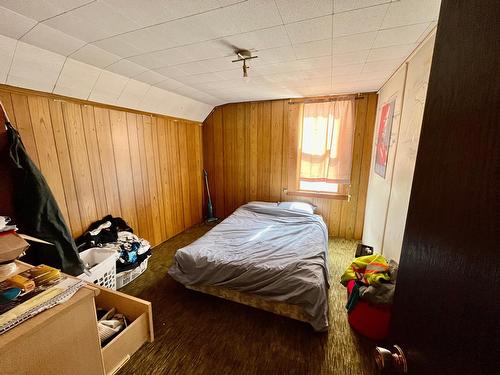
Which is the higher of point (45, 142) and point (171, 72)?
point (171, 72)

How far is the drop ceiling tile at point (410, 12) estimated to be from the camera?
112cm

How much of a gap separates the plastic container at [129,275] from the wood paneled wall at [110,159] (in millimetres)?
576

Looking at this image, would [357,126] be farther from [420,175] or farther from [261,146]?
[420,175]

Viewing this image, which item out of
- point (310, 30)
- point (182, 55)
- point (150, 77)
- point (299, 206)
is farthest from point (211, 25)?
point (299, 206)

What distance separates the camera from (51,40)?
4.67 ft

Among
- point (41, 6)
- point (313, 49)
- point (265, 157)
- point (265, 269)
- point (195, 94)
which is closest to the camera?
point (41, 6)

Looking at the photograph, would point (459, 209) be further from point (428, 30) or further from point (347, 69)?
point (347, 69)

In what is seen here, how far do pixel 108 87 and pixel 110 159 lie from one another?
76cm

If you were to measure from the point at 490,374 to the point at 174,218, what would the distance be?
11.6 feet

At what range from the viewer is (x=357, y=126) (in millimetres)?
2996

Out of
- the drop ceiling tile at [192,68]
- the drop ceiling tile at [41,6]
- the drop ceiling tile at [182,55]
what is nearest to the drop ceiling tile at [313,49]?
the drop ceiling tile at [182,55]

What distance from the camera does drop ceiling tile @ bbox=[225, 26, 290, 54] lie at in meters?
1.39

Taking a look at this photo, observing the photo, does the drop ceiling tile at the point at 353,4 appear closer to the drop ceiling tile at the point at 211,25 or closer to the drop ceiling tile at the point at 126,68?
the drop ceiling tile at the point at 211,25

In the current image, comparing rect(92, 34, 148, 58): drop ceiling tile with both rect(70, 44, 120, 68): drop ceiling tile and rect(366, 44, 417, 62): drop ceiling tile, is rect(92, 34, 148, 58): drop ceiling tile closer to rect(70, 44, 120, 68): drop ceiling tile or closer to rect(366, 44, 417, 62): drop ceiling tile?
rect(70, 44, 120, 68): drop ceiling tile
